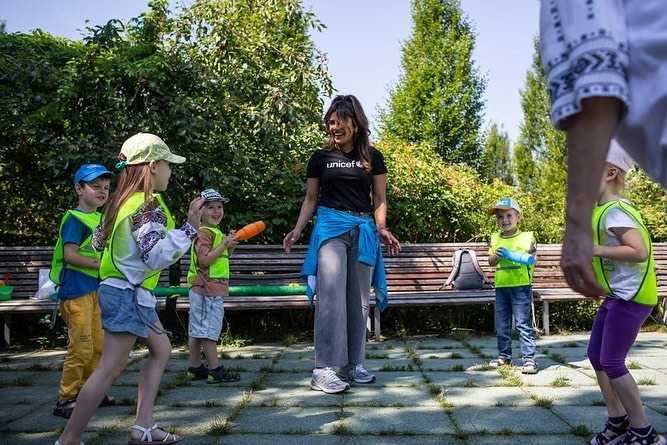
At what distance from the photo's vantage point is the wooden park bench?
7.58 metres

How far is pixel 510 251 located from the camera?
567cm

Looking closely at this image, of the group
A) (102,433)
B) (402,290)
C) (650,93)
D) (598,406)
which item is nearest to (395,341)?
(402,290)

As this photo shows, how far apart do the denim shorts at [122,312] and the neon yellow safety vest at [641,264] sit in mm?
2311

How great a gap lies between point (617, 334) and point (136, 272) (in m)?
2.42

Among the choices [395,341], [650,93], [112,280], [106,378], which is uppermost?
[650,93]

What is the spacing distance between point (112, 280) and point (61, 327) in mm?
5298

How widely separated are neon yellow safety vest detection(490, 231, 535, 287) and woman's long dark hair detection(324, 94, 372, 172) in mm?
1522

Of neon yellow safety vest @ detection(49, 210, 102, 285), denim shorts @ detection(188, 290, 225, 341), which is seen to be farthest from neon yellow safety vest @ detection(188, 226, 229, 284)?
neon yellow safety vest @ detection(49, 210, 102, 285)

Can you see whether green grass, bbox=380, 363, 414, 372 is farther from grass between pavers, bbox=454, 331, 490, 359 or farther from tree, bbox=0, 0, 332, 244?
tree, bbox=0, 0, 332, 244

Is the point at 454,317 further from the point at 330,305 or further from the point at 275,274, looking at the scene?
the point at 330,305

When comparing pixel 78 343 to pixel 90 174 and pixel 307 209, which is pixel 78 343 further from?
pixel 307 209

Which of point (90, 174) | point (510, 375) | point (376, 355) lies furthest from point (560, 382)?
point (90, 174)

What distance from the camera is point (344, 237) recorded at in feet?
16.5

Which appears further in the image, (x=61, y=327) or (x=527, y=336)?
(x=61, y=327)
